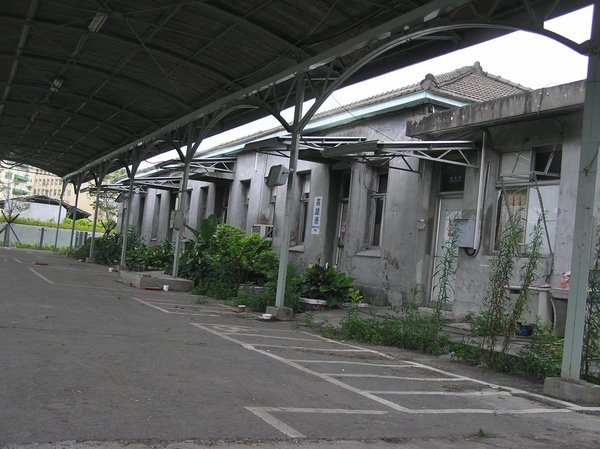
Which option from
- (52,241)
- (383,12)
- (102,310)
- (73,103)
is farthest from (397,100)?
(52,241)

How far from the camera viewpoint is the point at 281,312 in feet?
41.2

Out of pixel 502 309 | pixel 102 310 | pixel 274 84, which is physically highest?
pixel 274 84

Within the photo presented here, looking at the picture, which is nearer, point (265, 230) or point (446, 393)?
point (446, 393)

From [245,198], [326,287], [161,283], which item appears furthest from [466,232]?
[245,198]

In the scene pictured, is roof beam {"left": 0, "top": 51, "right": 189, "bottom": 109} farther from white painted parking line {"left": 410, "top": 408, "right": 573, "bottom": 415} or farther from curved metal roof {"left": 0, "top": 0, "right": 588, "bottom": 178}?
white painted parking line {"left": 410, "top": 408, "right": 573, "bottom": 415}

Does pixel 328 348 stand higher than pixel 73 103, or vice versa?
pixel 73 103

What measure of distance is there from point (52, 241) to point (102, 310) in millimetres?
38741

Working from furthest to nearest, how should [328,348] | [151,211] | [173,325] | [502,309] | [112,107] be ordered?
Answer: [151,211] < [112,107] < [173,325] < [328,348] < [502,309]

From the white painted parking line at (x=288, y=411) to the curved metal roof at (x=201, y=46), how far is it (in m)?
5.51

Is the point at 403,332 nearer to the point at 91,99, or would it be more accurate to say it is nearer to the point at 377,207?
the point at 377,207

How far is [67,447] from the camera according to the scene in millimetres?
3828

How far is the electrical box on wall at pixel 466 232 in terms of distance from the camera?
1257 centimetres

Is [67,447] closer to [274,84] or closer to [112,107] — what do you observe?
[274,84]

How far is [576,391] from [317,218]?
12176 mm
